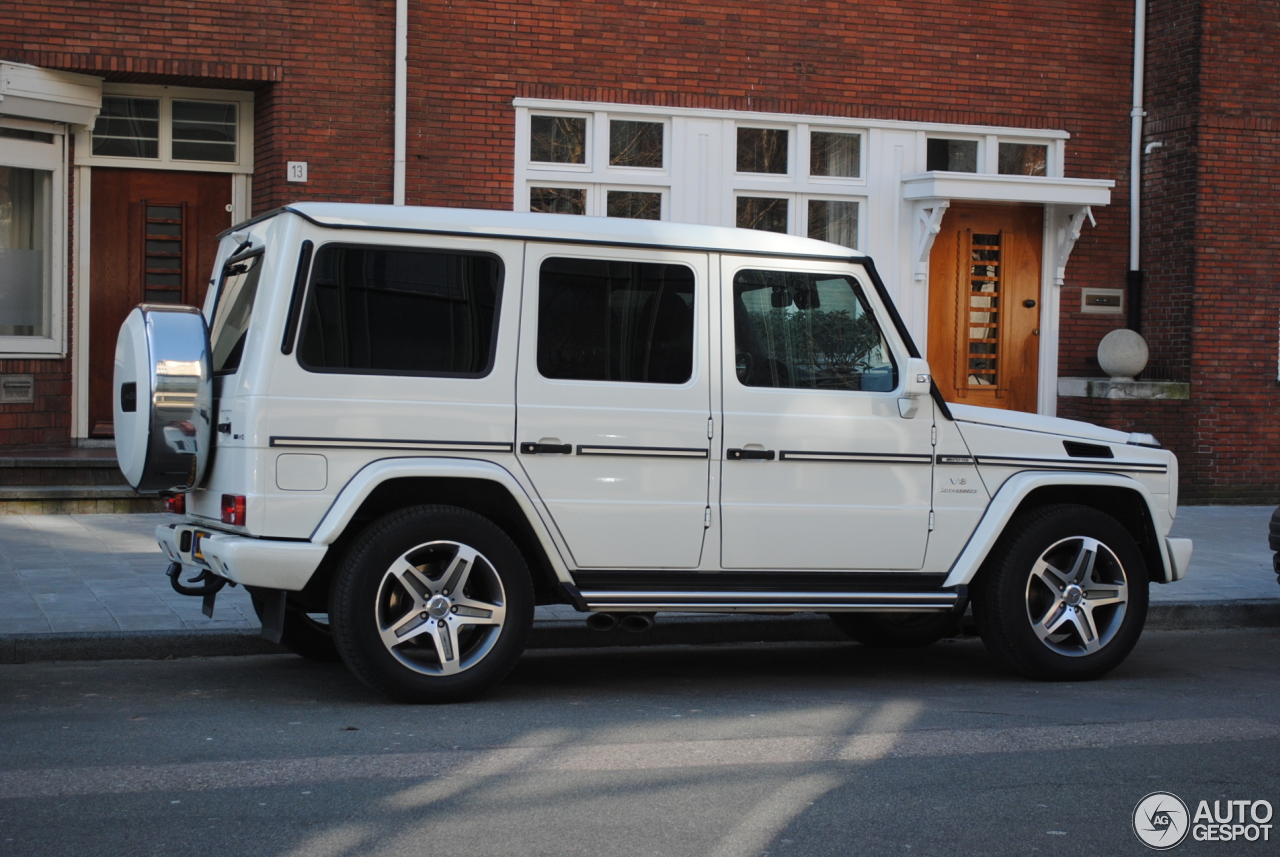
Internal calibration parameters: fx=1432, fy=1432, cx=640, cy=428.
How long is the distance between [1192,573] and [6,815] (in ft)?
27.3

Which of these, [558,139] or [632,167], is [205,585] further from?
[632,167]

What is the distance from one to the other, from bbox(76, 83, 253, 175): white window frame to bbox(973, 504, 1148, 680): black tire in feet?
30.2

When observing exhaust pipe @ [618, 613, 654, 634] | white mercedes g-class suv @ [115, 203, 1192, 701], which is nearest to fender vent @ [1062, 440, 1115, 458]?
white mercedes g-class suv @ [115, 203, 1192, 701]

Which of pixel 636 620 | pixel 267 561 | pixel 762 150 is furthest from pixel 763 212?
pixel 267 561

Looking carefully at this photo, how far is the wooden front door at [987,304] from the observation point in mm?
14633

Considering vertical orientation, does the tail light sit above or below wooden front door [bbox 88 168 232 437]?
below

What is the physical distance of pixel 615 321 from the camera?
639cm

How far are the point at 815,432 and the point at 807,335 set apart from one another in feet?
1.52

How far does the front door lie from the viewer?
6.45 m

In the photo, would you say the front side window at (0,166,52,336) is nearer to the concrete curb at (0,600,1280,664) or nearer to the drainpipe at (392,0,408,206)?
the drainpipe at (392,0,408,206)

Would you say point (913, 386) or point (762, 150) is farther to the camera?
point (762, 150)

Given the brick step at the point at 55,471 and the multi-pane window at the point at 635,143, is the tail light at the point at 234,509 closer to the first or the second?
the brick step at the point at 55,471

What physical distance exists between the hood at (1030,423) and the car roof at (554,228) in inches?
37.9

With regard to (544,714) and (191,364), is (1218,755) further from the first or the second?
(191,364)
